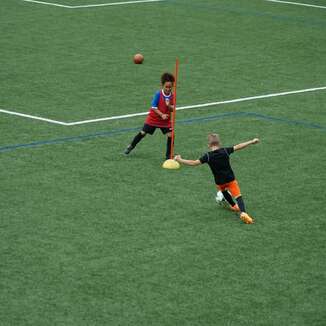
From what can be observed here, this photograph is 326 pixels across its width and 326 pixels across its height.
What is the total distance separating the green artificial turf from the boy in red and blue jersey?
35 centimetres

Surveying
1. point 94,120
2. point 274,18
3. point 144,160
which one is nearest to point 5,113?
point 94,120

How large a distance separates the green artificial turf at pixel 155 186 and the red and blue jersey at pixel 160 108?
669mm

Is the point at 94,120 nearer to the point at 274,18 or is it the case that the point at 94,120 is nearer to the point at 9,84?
the point at 9,84

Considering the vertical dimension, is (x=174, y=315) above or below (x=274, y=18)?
above

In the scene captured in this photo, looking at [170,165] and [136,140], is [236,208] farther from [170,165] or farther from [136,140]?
[136,140]

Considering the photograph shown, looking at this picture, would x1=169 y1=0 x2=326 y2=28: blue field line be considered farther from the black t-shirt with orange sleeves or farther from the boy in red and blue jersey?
the black t-shirt with orange sleeves

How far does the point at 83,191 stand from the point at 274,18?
767 inches

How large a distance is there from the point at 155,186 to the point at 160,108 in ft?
7.34

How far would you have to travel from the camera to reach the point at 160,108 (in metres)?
A: 19.4

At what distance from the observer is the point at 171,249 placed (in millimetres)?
14648

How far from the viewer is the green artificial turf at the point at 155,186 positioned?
42.3 ft

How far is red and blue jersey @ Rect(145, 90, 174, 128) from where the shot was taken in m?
19.2

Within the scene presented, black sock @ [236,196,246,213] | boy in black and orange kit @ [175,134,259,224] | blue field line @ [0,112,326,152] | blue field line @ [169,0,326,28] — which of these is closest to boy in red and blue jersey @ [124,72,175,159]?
blue field line @ [0,112,326,152]

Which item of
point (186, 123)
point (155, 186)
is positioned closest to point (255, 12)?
point (186, 123)
